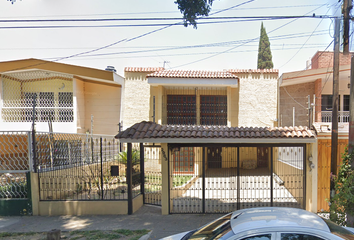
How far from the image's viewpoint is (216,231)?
301cm

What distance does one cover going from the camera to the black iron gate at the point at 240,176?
22.2 ft

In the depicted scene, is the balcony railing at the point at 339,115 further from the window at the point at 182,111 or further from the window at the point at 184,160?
the window at the point at 184,160

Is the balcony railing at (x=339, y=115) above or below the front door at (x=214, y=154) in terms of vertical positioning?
above

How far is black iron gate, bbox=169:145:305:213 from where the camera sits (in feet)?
22.2

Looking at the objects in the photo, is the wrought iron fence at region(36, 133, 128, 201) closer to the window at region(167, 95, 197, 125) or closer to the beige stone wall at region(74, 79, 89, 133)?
the beige stone wall at region(74, 79, 89, 133)

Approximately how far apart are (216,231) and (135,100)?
35.5ft

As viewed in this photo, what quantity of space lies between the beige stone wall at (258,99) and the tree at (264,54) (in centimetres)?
1018

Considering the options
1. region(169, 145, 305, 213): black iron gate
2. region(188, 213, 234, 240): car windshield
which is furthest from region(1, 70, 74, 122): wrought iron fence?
region(188, 213, 234, 240): car windshield

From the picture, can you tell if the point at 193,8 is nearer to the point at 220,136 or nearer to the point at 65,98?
the point at 220,136

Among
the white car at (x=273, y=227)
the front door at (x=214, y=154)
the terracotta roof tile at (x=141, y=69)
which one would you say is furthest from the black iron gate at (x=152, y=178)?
the terracotta roof tile at (x=141, y=69)

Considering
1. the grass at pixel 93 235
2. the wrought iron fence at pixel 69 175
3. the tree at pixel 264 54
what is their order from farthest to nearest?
the tree at pixel 264 54, the wrought iron fence at pixel 69 175, the grass at pixel 93 235

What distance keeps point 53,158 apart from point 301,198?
801cm

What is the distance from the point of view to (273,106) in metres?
13.1

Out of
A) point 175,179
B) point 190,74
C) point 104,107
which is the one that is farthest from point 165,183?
point 104,107
